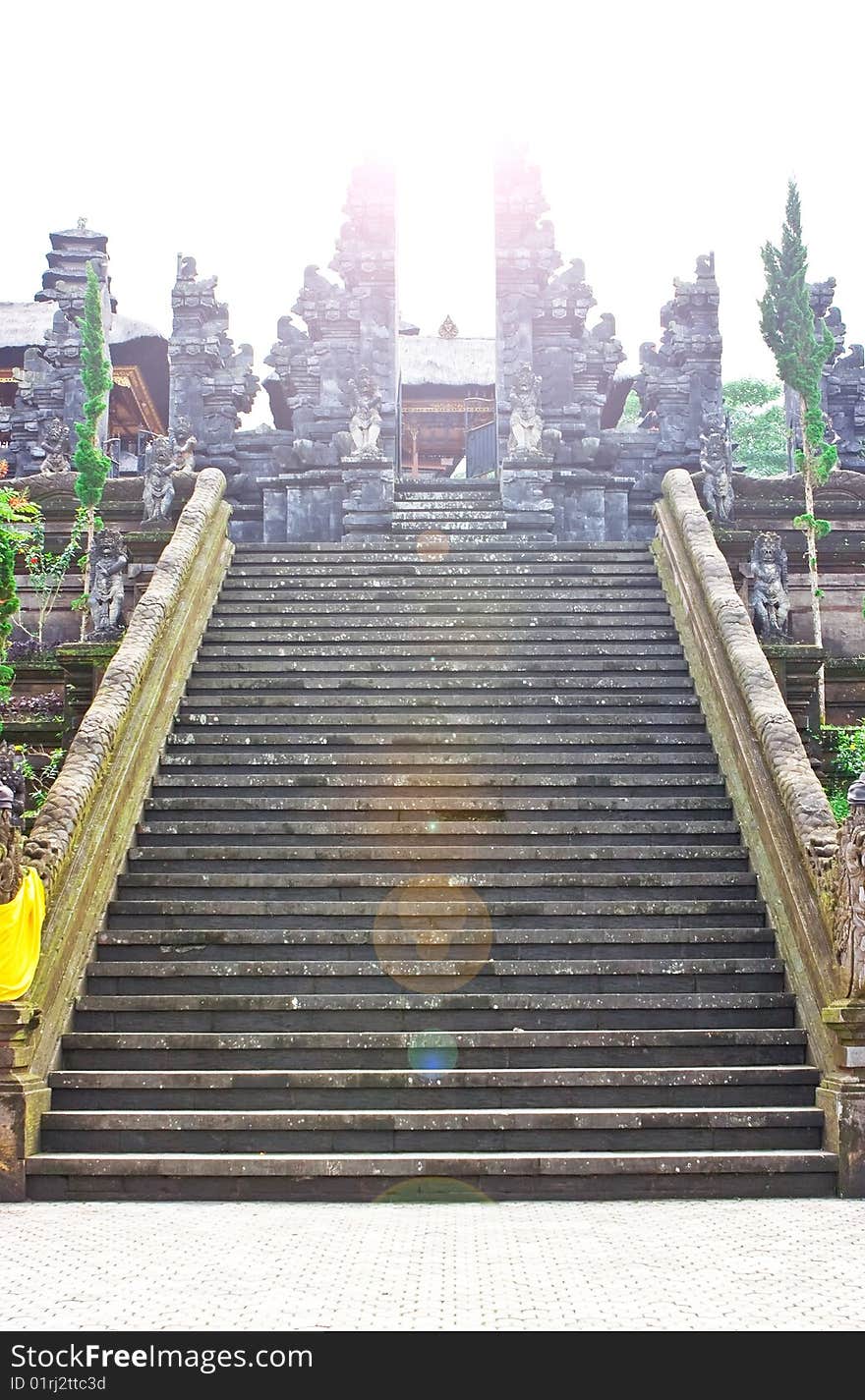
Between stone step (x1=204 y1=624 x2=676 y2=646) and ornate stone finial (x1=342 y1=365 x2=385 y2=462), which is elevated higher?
ornate stone finial (x1=342 y1=365 x2=385 y2=462)

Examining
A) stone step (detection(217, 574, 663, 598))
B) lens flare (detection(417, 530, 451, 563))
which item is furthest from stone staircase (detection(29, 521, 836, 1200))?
lens flare (detection(417, 530, 451, 563))

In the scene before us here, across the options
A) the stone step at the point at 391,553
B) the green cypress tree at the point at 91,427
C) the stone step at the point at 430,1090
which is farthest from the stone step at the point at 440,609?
the stone step at the point at 430,1090

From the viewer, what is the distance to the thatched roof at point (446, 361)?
35781 millimetres

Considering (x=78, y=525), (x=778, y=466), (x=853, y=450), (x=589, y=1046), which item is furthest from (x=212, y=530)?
(x=778, y=466)

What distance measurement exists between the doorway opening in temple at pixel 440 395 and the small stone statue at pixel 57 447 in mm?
11286

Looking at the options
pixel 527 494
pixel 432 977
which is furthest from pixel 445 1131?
pixel 527 494

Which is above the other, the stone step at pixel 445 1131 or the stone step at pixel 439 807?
the stone step at pixel 439 807

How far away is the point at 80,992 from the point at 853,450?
2020 centimetres

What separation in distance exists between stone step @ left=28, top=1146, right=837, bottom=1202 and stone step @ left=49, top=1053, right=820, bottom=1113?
571 millimetres

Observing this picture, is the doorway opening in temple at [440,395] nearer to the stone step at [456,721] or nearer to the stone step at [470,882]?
the stone step at [456,721]

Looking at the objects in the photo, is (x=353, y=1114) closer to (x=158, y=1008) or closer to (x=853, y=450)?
(x=158, y=1008)

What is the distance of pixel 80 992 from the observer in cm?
922

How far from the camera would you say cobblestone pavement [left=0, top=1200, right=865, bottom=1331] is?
5.16 m

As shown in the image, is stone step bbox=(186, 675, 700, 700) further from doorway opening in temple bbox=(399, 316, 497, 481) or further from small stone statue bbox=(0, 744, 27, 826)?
doorway opening in temple bbox=(399, 316, 497, 481)
